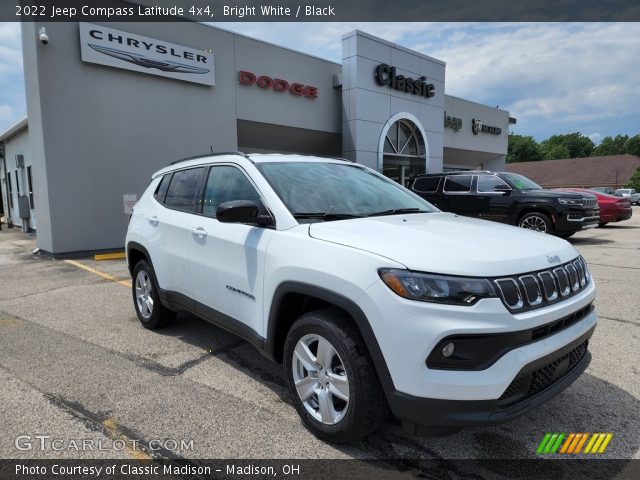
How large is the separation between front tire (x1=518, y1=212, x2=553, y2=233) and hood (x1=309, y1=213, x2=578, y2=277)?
8084mm

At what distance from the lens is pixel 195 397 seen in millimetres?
3283

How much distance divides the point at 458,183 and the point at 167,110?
794 cm

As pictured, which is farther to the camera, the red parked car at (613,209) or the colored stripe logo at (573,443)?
the red parked car at (613,209)

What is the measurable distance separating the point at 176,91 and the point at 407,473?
11713mm

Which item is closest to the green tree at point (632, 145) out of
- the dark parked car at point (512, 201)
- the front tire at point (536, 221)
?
the dark parked car at point (512, 201)

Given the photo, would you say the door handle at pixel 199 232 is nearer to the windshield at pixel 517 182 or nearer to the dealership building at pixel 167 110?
the dealership building at pixel 167 110

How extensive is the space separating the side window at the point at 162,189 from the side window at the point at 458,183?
8.46 meters

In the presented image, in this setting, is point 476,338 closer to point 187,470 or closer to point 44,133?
point 187,470

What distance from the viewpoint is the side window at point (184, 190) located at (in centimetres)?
410

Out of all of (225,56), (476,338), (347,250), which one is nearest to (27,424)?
(347,250)

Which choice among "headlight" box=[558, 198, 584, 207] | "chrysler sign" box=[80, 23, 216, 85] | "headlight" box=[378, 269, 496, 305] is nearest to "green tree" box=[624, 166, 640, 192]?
"headlight" box=[558, 198, 584, 207]

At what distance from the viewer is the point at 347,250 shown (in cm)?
247

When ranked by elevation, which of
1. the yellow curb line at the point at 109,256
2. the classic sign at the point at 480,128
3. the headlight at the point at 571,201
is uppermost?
the classic sign at the point at 480,128

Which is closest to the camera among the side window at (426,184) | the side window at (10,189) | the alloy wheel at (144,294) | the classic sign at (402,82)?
the alloy wheel at (144,294)
